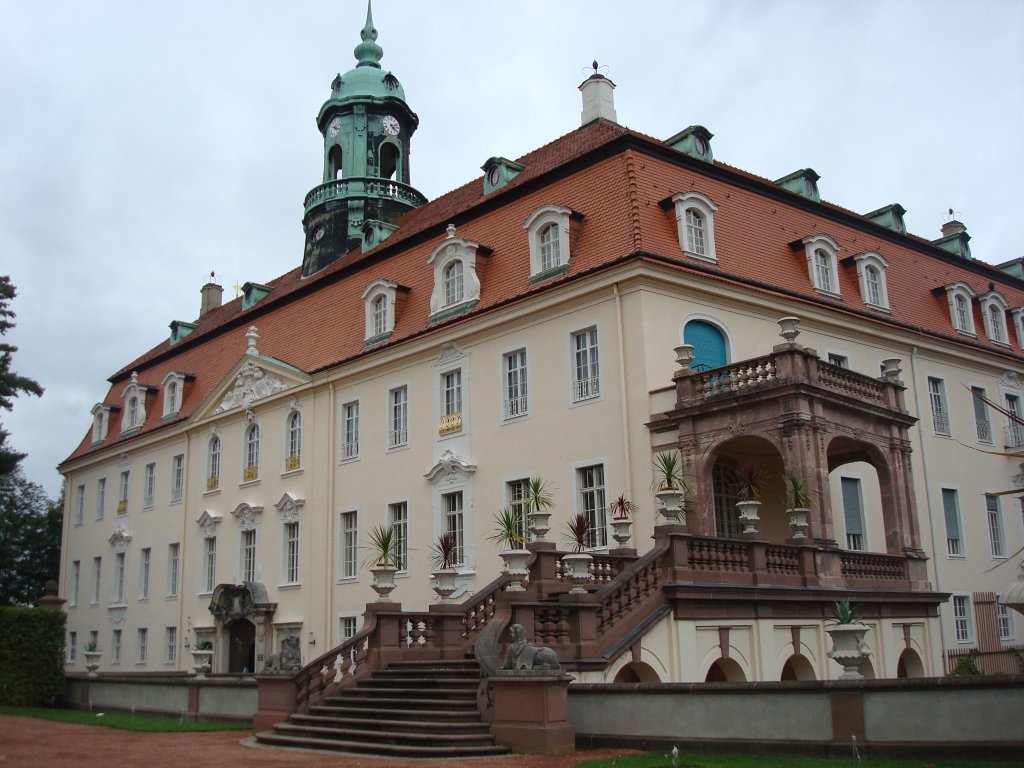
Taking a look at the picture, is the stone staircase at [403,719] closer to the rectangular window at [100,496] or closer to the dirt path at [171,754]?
the dirt path at [171,754]

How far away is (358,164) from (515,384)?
17171 mm

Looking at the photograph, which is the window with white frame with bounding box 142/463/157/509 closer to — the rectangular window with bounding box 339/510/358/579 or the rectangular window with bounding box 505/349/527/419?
the rectangular window with bounding box 339/510/358/579

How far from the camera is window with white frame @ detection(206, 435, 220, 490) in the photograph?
113ft

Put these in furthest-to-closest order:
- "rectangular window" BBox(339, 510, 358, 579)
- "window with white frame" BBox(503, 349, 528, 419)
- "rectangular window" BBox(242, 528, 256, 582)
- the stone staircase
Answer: "rectangular window" BBox(242, 528, 256, 582), "rectangular window" BBox(339, 510, 358, 579), "window with white frame" BBox(503, 349, 528, 419), the stone staircase

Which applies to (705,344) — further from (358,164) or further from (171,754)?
(358,164)

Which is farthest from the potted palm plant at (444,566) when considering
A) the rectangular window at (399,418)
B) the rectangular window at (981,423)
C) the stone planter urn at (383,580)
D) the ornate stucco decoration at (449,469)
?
the rectangular window at (981,423)

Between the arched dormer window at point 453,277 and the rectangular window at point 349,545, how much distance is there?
6120 millimetres

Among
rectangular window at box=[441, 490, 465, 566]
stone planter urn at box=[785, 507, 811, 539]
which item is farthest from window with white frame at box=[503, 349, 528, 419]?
stone planter urn at box=[785, 507, 811, 539]

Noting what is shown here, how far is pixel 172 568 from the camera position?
1421 inches

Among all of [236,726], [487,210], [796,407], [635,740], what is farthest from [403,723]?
[487,210]

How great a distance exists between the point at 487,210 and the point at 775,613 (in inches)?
512

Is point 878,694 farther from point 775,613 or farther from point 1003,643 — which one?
point 1003,643

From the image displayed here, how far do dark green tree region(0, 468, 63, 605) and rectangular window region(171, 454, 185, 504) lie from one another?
21178 mm

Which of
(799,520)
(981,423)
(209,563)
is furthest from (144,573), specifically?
(981,423)
